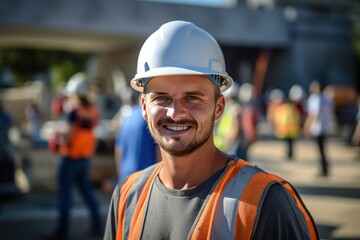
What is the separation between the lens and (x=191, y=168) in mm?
1980

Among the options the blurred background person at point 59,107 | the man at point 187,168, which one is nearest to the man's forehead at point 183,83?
the man at point 187,168

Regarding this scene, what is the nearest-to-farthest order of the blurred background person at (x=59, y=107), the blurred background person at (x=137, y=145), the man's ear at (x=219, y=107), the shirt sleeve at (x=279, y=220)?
the shirt sleeve at (x=279, y=220)
the man's ear at (x=219, y=107)
the blurred background person at (x=137, y=145)
the blurred background person at (x=59, y=107)

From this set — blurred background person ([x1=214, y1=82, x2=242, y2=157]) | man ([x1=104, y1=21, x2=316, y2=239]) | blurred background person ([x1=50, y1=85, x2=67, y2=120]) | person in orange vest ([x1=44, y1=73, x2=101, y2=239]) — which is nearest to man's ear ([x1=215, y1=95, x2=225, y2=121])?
man ([x1=104, y1=21, x2=316, y2=239])

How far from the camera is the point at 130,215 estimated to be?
200cm

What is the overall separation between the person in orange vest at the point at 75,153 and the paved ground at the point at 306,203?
299 mm

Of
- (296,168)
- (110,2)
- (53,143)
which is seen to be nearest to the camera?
(53,143)

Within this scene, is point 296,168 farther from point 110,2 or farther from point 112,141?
point 110,2

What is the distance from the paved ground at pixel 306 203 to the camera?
614 centimetres

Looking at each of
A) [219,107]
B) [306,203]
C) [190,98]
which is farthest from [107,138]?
[190,98]

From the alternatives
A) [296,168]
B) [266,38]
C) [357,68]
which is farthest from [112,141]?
[357,68]

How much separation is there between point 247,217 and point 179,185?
0.40 metres

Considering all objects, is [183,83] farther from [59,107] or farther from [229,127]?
[59,107]

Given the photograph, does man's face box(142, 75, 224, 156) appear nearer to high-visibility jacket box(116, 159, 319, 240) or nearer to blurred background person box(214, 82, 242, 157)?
high-visibility jacket box(116, 159, 319, 240)

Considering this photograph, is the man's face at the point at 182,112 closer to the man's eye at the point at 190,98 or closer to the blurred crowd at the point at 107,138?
the man's eye at the point at 190,98
